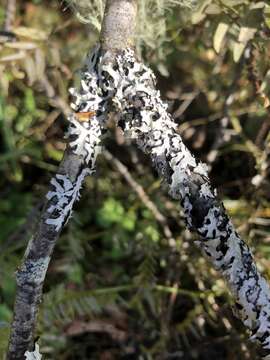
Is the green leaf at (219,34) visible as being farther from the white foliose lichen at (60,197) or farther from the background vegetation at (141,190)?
the white foliose lichen at (60,197)

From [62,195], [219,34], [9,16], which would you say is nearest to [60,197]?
[62,195]

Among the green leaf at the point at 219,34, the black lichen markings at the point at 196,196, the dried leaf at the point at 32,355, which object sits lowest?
the dried leaf at the point at 32,355

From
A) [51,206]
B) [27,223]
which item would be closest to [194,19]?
[51,206]

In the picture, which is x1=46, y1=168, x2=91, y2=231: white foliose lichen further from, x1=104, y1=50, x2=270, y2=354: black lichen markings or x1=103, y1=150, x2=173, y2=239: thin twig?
x1=103, y1=150, x2=173, y2=239: thin twig

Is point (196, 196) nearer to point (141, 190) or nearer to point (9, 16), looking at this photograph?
point (141, 190)

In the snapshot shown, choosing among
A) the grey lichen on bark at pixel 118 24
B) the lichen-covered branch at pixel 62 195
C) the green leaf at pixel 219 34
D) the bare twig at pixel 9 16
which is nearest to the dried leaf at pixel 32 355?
the lichen-covered branch at pixel 62 195
